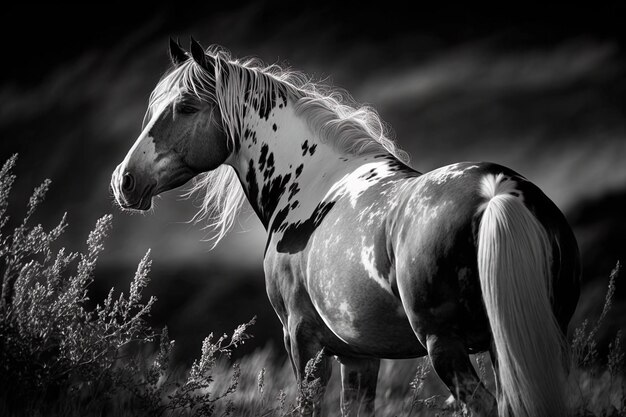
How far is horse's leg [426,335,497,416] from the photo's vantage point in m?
2.89

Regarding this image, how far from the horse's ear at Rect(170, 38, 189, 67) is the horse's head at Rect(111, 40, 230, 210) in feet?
0.51

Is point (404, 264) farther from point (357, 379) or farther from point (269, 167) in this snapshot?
point (269, 167)

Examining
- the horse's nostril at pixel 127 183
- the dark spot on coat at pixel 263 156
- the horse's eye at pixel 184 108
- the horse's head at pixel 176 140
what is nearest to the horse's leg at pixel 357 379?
Answer: the dark spot on coat at pixel 263 156

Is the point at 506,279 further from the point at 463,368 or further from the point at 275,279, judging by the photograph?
the point at 275,279

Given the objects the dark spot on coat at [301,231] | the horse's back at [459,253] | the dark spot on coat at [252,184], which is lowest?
→ the horse's back at [459,253]

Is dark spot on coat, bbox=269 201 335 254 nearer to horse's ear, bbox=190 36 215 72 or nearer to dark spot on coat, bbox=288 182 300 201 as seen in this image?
dark spot on coat, bbox=288 182 300 201

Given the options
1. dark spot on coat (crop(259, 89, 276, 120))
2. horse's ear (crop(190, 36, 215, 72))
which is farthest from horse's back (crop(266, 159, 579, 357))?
horse's ear (crop(190, 36, 215, 72))

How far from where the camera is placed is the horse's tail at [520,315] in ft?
8.78

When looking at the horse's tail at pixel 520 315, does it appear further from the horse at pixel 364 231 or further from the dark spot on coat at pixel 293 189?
the dark spot on coat at pixel 293 189

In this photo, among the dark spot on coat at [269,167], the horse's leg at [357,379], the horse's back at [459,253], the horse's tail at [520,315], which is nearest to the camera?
the horse's tail at [520,315]

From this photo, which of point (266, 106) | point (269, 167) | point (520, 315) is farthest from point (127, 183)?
point (520, 315)

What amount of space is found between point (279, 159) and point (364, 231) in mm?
1350

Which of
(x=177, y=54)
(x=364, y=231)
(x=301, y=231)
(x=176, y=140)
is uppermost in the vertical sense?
(x=177, y=54)

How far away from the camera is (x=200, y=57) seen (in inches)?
181
